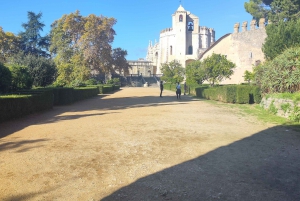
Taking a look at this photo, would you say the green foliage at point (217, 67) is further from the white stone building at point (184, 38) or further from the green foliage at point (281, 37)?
the white stone building at point (184, 38)

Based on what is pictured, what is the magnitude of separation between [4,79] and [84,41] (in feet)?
80.4

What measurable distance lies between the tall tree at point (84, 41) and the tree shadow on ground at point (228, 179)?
101 ft

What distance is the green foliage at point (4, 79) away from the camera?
41.7 feet

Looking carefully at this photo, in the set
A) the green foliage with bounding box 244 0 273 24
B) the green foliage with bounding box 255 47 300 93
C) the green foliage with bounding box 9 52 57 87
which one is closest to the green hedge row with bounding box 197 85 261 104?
the green foliage with bounding box 255 47 300 93

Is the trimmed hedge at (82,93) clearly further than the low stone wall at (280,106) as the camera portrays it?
Yes

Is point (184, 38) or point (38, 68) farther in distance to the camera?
point (184, 38)

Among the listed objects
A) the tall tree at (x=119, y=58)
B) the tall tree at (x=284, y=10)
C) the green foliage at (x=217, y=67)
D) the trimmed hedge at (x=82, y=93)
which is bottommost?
the trimmed hedge at (x=82, y=93)

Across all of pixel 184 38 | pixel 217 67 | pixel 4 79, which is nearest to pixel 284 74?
pixel 4 79

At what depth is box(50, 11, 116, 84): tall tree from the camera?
117ft

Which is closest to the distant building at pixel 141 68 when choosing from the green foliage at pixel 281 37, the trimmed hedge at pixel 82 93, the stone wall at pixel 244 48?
the stone wall at pixel 244 48

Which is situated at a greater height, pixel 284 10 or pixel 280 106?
pixel 284 10

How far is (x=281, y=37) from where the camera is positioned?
26016 millimetres

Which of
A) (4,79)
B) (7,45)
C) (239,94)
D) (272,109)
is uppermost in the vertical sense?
(7,45)

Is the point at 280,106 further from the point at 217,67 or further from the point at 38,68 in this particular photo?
the point at 38,68
